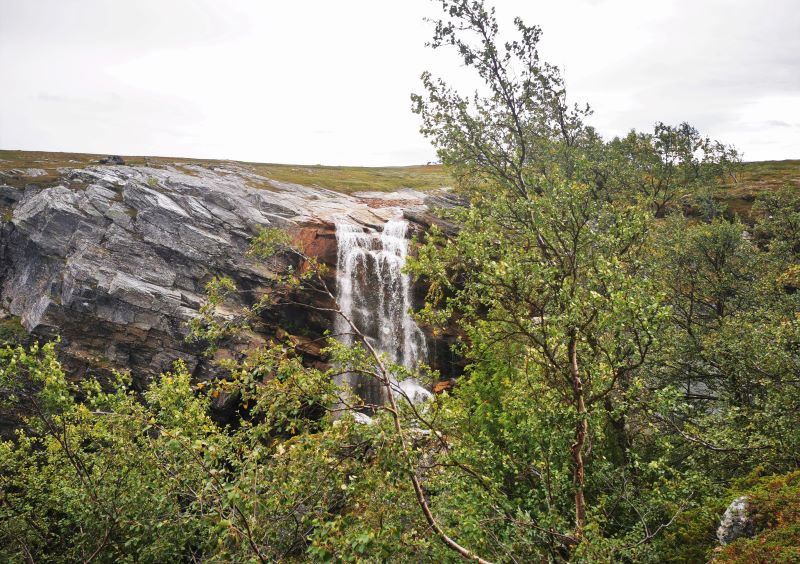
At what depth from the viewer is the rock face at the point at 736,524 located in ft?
33.2

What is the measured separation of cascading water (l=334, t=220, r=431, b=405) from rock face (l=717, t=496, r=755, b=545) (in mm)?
33575

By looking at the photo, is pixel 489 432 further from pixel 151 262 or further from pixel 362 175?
pixel 362 175

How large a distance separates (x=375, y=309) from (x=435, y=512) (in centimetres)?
3582

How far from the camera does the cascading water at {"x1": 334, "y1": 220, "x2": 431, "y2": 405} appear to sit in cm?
4497

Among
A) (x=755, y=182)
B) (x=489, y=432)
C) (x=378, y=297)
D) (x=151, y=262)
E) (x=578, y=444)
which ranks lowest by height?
(x=489, y=432)

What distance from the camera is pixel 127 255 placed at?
42.3 metres

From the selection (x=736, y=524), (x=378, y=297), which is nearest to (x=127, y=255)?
(x=378, y=297)

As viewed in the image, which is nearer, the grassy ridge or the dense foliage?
the dense foliage

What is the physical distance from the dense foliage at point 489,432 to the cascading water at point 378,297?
19172 mm

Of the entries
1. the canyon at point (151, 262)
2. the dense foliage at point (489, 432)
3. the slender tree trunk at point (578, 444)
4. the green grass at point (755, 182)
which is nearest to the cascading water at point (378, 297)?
the canyon at point (151, 262)

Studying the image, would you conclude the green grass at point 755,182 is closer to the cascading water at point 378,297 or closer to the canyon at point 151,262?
the cascading water at point 378,297

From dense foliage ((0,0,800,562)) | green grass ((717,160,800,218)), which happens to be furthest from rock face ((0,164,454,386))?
green grass ((717,160,800,218))

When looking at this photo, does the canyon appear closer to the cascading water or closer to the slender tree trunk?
the cascading water

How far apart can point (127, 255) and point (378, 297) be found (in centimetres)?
2470
